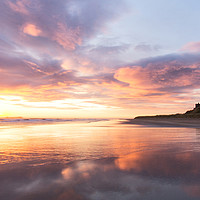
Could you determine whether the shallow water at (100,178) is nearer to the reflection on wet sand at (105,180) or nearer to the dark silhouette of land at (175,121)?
the reflection on wet sand at (105,180)

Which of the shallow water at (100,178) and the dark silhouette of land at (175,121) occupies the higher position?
the dark silhouette of land at (175,121)

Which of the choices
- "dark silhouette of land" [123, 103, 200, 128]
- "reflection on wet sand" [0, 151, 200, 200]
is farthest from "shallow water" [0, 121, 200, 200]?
"dark silhouette of land" [123, 103, 200, 128]

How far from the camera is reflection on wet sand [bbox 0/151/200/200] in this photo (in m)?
2.87

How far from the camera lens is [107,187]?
314 centimetres

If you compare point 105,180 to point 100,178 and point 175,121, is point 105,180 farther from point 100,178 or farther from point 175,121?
point 175,121

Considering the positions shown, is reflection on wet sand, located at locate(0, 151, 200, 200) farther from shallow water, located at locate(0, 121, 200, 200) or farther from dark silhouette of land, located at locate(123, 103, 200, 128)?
dark silhouette of land, located at locate(123, 103, 200, 128)

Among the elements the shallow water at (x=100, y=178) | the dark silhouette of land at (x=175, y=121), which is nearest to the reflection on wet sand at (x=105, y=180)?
the shallow water at (x=100, y=178)

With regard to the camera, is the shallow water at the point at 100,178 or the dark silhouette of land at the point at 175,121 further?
the dark silhouette of land at the point at 175,121

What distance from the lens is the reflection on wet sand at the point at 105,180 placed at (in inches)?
113

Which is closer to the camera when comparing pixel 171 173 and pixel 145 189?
pixel 145 189

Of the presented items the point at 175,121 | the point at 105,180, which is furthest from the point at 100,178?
the point at 175,121

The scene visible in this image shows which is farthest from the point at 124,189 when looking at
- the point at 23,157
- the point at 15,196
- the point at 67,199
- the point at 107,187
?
the point at 23,157

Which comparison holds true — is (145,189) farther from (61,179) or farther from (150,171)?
(61,179)

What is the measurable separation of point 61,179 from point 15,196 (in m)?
0.95
